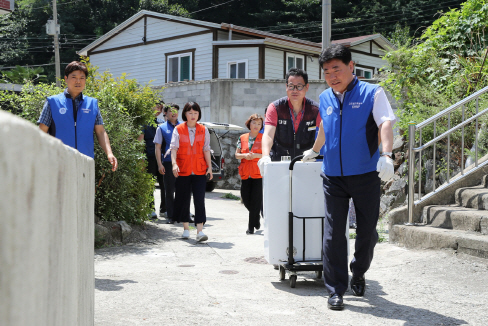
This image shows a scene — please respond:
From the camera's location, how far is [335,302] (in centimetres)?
393

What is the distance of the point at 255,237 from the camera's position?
758 cm

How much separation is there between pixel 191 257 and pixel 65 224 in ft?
16.0

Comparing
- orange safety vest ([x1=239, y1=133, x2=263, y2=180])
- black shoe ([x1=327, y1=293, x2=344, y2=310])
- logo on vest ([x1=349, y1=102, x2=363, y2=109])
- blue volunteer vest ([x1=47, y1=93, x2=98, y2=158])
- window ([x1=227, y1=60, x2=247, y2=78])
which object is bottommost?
black shoe ([x1=327, y1=293, x2=344, y2=310])

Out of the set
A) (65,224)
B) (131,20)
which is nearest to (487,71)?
(65,224)

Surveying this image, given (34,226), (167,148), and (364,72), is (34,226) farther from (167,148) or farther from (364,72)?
(364,72)

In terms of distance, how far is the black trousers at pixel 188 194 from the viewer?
7.28 metres

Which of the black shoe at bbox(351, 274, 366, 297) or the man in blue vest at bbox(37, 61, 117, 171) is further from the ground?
the man in blue vest at bbox(37, 61, 117, 171)

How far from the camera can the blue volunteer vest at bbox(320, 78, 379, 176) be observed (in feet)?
13.2

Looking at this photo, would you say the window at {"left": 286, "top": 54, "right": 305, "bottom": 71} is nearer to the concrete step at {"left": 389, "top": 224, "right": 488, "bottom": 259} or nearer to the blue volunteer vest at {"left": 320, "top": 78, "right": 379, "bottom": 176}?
the concrete step at {"left": 389, "top": 224, "right": 488, "bottom": 259}

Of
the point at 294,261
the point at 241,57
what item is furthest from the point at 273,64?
the point at 294,261

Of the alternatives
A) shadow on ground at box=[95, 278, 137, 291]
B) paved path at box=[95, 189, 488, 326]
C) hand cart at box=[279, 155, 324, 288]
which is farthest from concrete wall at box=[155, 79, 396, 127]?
shadow on ground at box=[95, 278, 137, 291]

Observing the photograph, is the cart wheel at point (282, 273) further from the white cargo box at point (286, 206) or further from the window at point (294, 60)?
the window at point (294, 60)

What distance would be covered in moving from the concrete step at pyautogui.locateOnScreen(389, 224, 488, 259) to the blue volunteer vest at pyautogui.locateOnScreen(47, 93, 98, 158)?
373 cm

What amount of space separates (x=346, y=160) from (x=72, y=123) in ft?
7.97
